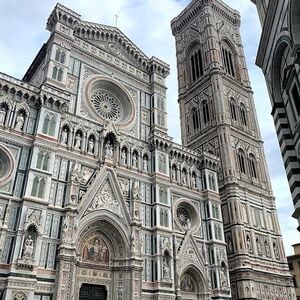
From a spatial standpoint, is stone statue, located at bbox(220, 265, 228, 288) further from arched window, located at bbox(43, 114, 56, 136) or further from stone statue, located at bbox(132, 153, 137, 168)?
arched window, located at bbox(43, 114, 56, 136)

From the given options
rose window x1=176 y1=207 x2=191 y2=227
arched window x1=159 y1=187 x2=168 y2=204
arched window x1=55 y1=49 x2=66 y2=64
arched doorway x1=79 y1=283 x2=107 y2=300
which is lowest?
arched doorway x1=79 y1=283 x2=107 y2=300

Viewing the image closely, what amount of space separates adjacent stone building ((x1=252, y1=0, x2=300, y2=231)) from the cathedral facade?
11968mm

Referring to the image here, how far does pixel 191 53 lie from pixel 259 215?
2220cm

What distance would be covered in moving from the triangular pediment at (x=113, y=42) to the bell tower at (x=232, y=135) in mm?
9830

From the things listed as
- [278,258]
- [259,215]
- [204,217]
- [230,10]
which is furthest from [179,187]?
[230,10]

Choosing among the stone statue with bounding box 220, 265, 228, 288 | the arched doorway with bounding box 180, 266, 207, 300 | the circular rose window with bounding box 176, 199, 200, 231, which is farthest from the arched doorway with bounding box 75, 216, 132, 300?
the stone statue with bounding box 220, 265, 228, 288

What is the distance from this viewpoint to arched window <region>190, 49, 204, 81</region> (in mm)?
40094

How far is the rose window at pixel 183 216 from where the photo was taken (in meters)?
Answer: 25.1

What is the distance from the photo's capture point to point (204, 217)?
26.1 metres

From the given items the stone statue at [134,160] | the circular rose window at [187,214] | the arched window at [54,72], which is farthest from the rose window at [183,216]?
the arched window at [54,72]

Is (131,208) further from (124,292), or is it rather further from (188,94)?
(188,94)

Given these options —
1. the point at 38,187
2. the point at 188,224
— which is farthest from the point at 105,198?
the point at 188,224

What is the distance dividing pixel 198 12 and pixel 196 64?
7.72m

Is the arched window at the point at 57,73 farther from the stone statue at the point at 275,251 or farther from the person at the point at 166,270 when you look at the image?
the stone statue at the point at 275,251
